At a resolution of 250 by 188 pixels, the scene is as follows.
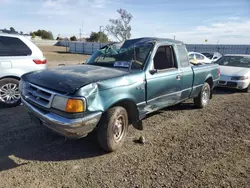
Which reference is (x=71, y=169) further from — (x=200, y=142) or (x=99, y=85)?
(x=200, y=142)

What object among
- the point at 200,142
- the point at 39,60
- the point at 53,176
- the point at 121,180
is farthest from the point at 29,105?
the point at 200,142

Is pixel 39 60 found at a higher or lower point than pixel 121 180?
higher

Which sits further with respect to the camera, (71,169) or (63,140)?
(63,140)

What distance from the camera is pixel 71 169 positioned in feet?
10.1

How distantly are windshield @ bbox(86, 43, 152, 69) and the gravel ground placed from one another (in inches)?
54.2

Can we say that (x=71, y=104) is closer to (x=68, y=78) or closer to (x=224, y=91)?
(x=68, y=78)

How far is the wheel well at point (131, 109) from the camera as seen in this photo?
3582 millimetres

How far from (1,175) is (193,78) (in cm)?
435

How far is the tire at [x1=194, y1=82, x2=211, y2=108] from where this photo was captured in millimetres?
6009

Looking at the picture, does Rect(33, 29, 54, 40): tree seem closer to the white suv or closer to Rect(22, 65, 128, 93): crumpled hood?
the white suv

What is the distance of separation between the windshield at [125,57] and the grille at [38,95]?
149 cm

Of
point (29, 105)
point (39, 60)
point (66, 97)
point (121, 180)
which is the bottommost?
point (121, 180)

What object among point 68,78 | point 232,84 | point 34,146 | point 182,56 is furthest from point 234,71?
point 34,146

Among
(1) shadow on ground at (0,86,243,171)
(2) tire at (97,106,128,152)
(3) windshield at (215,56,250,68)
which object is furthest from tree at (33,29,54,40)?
(2) tire at (97,106,128,152)
